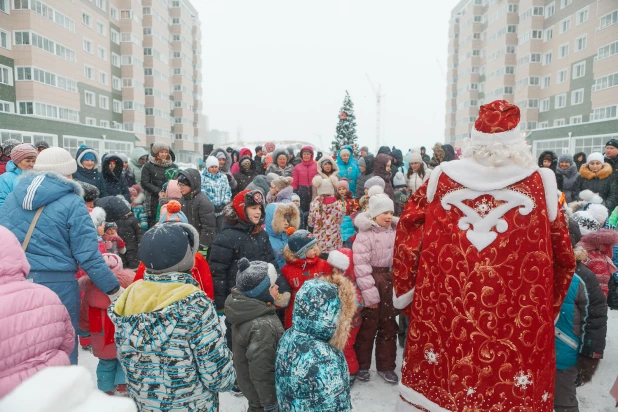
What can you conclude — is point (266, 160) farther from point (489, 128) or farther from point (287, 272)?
point (489, 128)

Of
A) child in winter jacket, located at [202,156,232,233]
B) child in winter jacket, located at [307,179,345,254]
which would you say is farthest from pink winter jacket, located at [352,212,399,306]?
child in winter jacket, located at [202,156,232,233]

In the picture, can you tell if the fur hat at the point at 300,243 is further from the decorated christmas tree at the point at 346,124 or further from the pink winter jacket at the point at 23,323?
the decorated christmas tree at the point at 346,124

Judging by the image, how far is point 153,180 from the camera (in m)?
8.05

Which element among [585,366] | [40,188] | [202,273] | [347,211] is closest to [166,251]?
[202,273]

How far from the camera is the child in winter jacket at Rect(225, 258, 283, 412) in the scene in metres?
3.15

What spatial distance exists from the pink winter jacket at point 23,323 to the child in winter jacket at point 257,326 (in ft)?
3.85


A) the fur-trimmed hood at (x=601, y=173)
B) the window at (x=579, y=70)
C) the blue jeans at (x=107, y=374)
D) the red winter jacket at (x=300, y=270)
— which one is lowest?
the blue jeans at (x=107, y=374)

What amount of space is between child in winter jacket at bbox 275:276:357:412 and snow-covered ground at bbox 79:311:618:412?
1382 millimetres

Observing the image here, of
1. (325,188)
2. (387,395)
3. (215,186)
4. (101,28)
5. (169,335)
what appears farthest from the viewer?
(101,28)

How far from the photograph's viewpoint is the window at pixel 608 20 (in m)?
30.9

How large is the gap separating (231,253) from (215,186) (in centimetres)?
399

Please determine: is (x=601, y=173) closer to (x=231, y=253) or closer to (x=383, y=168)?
(x=383, y=168)

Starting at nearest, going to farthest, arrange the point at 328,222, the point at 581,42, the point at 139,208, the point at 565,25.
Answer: the point at 328,222, the point at 139,208, the point at 581,42, the point at 565,25

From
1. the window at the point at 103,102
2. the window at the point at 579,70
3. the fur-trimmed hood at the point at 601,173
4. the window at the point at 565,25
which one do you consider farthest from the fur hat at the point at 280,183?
the window at the point at 565,25
